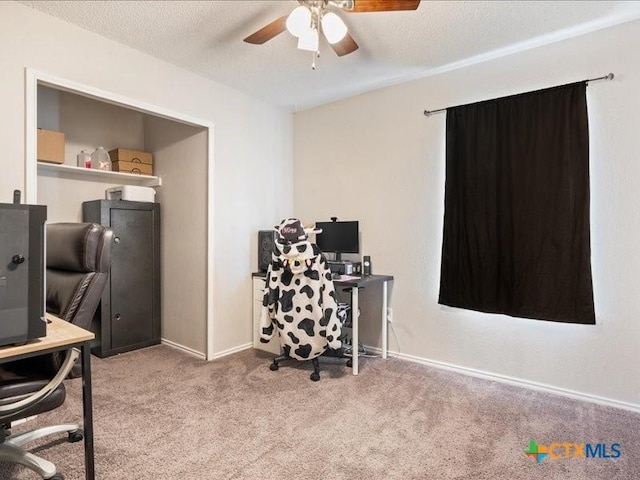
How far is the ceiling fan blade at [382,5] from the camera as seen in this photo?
71.4 inches

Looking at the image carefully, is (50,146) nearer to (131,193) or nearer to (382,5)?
(131,193)

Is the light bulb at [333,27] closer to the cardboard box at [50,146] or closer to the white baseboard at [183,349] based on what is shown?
the cardboard box at [50,146]

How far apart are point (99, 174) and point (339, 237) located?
2.44 m

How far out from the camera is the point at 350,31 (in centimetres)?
250

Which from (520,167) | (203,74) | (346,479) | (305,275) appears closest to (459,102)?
(520,167)

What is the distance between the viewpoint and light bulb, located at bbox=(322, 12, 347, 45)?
6.35 feet

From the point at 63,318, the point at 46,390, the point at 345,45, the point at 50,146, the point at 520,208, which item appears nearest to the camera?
the point at 46,390

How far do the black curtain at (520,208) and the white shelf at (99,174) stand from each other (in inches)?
115

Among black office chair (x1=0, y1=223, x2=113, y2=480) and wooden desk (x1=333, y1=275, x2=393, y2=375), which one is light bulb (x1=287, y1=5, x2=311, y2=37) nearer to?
black office chair (x1=0, y1=223, x2=113, y2=480)

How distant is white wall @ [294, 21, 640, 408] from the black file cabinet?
62.6 inches

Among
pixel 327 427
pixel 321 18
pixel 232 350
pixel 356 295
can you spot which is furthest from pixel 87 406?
pixel 321 18

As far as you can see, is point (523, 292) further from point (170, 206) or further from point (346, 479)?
point (170, 206)

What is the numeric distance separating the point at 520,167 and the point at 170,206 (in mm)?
3143

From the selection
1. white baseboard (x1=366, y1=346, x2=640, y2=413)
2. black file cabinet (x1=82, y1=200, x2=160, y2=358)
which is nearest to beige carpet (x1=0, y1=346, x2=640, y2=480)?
white baseboard (x1=366, y1=346, x2=640, y2=413)
